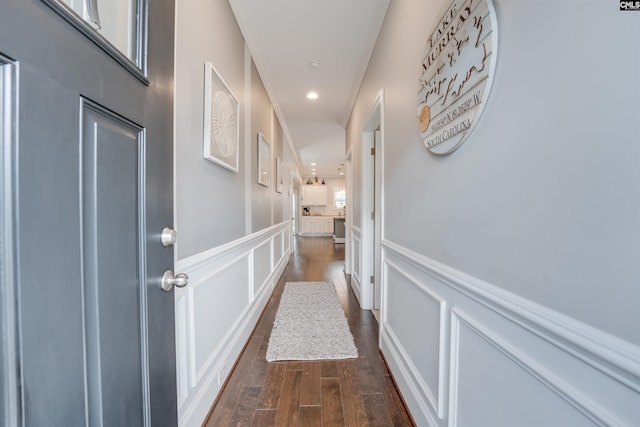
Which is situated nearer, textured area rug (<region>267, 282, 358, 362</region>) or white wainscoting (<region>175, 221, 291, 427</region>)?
white wainscoting (<region>175, 221, 291, 427</region>)

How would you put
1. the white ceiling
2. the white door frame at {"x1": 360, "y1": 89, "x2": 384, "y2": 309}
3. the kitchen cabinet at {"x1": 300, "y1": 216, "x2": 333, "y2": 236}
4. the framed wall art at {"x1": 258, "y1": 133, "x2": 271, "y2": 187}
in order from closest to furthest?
the white ceiling, the framed wall art at {"x1": 258, "y1": 133, "x2": 271, "y2": 187}, the white door frame at {"x1": 360, "y1": 89, "x2": 384, "y2": 309}, the kitchen cabinet at {"x1": 300, "y1": 216, "x2": 333, "y2": 236}

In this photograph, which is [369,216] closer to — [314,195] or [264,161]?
[264,161]

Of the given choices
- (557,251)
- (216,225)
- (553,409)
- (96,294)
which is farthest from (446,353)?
(216,225)

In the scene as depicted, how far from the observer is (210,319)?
1522mm

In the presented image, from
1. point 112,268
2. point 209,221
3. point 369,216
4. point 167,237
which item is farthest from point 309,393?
point 369,216

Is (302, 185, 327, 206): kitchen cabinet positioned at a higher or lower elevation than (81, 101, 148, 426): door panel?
higher

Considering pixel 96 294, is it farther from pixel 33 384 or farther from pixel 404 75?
pixel 404 75

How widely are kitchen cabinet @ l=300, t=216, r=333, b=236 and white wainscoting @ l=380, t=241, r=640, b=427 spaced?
965 cm

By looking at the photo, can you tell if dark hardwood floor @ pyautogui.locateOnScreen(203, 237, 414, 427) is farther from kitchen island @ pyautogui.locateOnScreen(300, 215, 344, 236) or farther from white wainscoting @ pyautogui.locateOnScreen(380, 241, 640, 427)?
kitchen island @ pyautogui.locateOnScreen(300, 215, 344, 236)

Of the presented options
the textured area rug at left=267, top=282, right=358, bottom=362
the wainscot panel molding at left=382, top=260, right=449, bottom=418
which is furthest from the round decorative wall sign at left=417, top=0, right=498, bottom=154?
the textured area rug at left=267, top=282, right=358, bottom=362

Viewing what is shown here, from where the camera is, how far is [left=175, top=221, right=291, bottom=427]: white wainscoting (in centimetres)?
122

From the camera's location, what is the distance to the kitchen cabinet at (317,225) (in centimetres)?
1117

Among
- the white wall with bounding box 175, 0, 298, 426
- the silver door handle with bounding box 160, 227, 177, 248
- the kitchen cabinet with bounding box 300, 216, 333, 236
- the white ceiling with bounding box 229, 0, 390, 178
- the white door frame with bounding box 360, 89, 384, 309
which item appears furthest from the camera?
the kitchen cabinet with bounding box 300, 216, 333, 236

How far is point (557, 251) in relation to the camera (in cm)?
60
